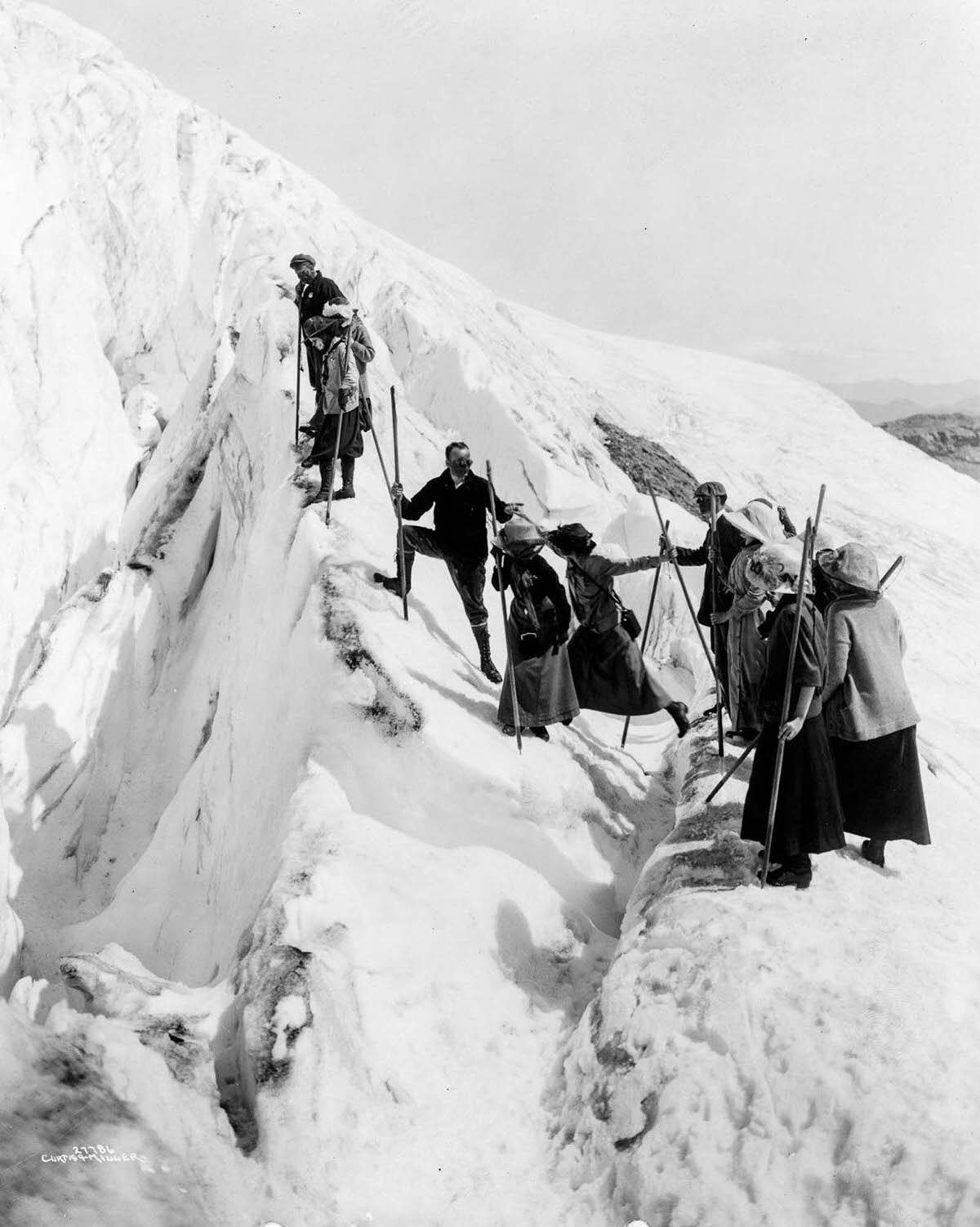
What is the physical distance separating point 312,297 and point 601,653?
5701 mm

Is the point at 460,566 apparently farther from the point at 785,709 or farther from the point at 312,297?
the point at 312,297

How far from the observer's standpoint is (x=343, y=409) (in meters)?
7.46

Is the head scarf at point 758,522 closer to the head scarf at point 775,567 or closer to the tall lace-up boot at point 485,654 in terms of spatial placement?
the head scarf at point 775,567

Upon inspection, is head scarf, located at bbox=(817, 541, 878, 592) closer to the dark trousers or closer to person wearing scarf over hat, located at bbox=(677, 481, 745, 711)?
person wearing scarf over hat, located at bbox=(677, 481, 745, 711)

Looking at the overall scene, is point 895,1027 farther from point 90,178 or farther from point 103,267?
point 90,178

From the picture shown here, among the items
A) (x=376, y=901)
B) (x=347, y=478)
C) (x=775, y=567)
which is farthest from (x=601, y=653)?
(x=347, y=478)

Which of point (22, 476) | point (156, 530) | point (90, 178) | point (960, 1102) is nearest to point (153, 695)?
point (156, 530)

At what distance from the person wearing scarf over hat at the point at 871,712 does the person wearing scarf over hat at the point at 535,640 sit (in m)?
1.82

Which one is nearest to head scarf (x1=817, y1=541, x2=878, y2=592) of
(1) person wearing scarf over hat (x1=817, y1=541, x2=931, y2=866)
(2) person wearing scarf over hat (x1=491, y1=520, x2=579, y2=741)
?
(1) person wearing scarf over hat (x1=817, y1=541, x2=931, y2=866)

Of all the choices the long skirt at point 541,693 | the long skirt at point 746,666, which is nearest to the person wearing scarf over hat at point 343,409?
the long skirt at point 541,693

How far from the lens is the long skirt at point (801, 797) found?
417 cm

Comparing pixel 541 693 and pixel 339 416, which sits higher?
pixel 339 416

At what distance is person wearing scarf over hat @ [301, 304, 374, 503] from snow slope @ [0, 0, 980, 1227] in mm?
454

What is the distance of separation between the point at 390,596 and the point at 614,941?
309cm
